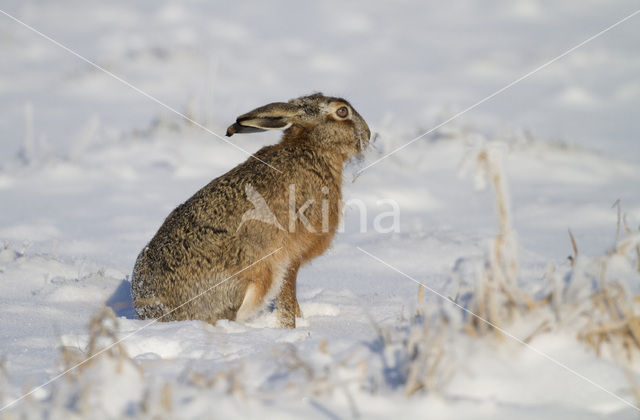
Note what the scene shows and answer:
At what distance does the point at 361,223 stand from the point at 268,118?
9.99ft

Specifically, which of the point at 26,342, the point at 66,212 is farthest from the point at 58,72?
the point at 26,342

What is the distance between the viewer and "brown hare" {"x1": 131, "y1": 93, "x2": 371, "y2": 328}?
13.7ft

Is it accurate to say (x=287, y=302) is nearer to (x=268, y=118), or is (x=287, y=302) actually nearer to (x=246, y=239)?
(x=246, y=239)

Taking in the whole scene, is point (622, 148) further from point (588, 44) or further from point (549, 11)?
point (549, 11)

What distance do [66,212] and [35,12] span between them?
9826 millimetres

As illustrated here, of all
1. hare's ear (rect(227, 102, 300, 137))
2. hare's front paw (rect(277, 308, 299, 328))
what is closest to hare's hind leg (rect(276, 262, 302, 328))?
hare's front paw (rect(277, 308, 299, 328))

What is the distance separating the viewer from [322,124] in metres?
4.98

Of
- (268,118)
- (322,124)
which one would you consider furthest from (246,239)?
(322,124)

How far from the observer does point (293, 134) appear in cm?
496

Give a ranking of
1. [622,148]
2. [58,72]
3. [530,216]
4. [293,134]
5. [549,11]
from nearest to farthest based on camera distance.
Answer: [293,134], [530,216], [622,148], [58,72], [549,11]

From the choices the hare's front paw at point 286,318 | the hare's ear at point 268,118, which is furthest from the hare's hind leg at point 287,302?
the hare's ear at point 268,118

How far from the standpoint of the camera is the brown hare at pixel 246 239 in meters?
4.18

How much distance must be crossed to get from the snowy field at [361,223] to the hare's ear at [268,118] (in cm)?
65

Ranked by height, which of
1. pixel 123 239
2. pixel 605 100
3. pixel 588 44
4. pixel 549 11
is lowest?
pixel 123 239
